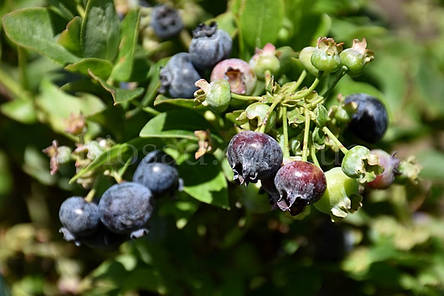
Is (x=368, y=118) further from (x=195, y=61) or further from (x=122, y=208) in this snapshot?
(x=122, y=208)

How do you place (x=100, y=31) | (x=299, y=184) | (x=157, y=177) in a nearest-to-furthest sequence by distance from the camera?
1. (x=299, y=184)
2. (x=157, y=177)
3. (x=100, y=31)

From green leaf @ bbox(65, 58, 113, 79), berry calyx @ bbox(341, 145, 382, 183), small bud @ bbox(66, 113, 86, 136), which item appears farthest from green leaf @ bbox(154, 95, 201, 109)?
berry calyx @ bbox(341, 145, 382, 183)

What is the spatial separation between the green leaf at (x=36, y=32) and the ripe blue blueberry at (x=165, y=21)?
0.35 meters

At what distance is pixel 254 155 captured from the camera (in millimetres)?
1324

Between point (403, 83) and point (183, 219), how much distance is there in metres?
1.43

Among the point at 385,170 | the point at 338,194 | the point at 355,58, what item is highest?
the point at 355,58

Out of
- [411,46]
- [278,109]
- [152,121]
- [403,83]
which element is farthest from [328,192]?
[411,46]

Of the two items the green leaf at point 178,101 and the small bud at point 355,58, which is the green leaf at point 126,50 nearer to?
the green leaf at point 178,101

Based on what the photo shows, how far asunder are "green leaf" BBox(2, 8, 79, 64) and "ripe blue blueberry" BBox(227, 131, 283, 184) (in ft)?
2.46

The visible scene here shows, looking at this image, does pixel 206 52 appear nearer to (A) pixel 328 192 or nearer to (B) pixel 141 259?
(A) pixel 328 192

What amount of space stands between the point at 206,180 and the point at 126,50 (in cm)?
48

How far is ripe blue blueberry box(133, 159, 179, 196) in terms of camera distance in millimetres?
1686

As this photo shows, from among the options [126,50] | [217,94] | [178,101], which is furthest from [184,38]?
[217,94]

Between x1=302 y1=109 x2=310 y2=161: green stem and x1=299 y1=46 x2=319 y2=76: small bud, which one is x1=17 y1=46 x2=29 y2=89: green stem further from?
x1=302 y1=109 x2=310 y2=161: green stem
